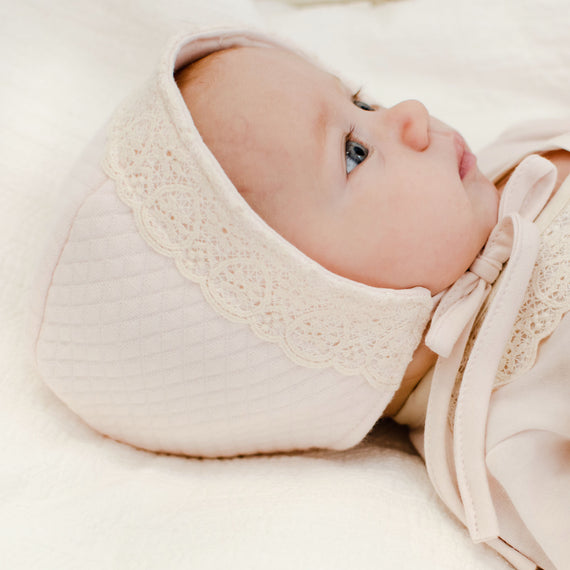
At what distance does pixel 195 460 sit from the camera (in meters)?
1.02

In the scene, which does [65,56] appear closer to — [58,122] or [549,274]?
[58,122]

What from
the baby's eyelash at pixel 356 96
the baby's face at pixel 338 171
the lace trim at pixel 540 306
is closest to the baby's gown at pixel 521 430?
the lace trim at pixel 540 306

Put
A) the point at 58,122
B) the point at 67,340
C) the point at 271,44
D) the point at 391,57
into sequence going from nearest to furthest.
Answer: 1. the point at 67,340
2. the point at 271,44
3. the point at 58,122
4. the point at 391,57

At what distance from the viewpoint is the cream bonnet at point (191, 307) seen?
0.82 metres

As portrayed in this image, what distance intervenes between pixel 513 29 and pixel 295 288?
876mm

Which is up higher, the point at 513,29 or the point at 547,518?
the point at 513,29

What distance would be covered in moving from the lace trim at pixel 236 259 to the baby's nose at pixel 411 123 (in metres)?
0.20

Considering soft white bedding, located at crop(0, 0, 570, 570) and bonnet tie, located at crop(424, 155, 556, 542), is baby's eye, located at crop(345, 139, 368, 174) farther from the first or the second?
soft white bedding, located at crop(0, 0, 570, 570)

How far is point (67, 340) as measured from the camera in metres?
0.92

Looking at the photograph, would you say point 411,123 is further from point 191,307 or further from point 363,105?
point 191,307

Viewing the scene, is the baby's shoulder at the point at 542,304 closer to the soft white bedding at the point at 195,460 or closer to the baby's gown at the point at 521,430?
the baby's gown at the point at 521,430

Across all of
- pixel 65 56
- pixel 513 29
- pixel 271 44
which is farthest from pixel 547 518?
pixel 65 56

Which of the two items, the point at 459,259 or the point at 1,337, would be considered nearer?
the point at 459,259

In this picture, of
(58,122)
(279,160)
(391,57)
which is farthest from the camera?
(391,57)
